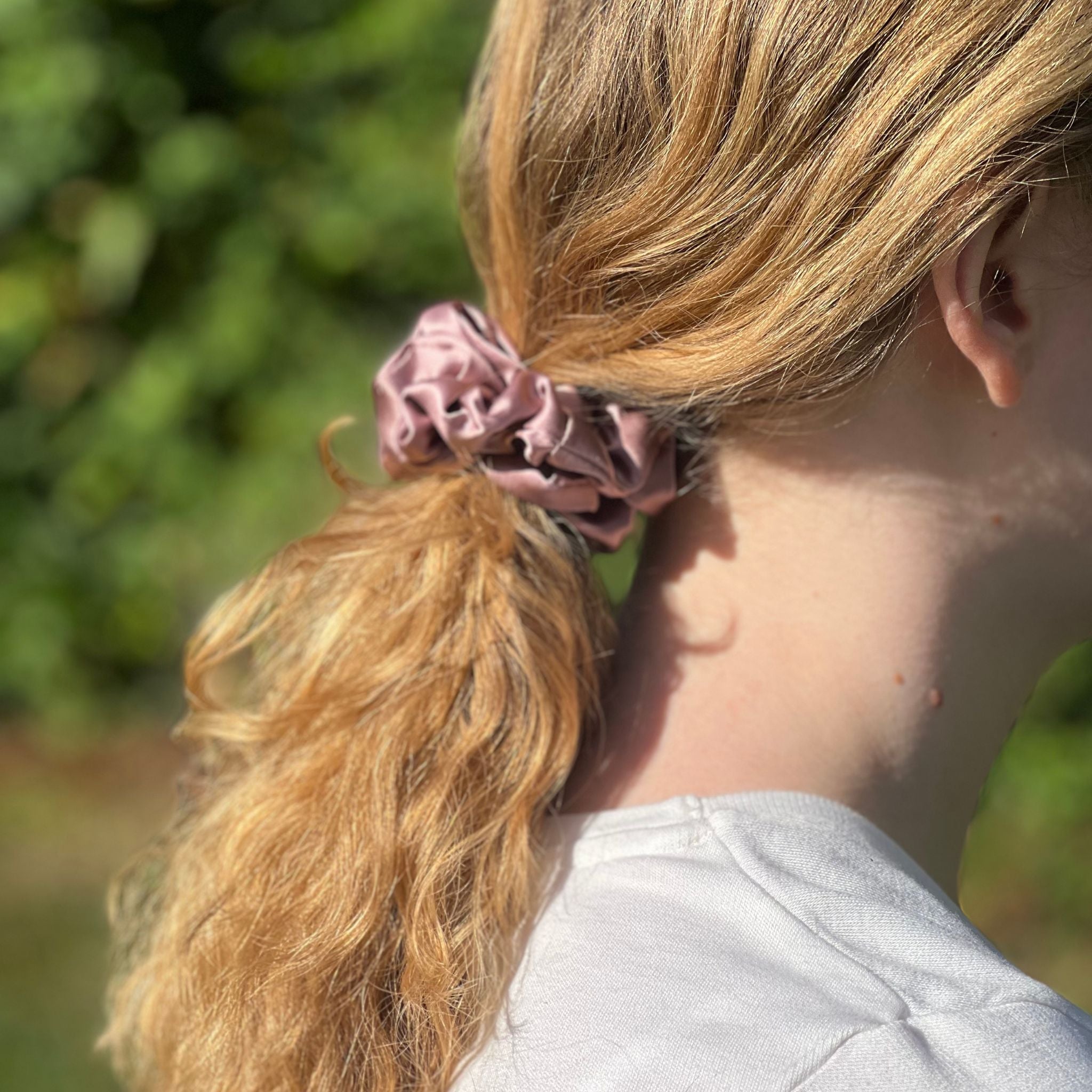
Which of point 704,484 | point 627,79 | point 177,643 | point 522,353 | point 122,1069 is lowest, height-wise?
point 177,643

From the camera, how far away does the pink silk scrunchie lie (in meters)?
1.22

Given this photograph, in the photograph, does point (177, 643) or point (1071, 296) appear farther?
point (177, 643)

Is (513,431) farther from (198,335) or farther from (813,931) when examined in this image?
(198,335)

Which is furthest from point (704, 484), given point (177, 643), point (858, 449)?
point (177, 643)

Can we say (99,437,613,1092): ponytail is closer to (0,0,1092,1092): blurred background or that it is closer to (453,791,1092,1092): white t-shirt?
(453,791,1092,1092): white t-shirt

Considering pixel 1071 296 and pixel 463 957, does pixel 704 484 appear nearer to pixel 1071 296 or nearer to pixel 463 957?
pixel 1071 296

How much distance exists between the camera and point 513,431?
1234 millimetres

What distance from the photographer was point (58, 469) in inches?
155

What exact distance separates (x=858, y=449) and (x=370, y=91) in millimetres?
2731

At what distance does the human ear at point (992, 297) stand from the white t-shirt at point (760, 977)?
0.41m

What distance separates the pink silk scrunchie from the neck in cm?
9

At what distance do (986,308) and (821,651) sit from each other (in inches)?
13.6

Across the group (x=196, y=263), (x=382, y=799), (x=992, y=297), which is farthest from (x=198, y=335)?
(x=992, y=297)

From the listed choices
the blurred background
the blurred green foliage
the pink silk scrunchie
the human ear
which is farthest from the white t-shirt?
the blurred green foliage
